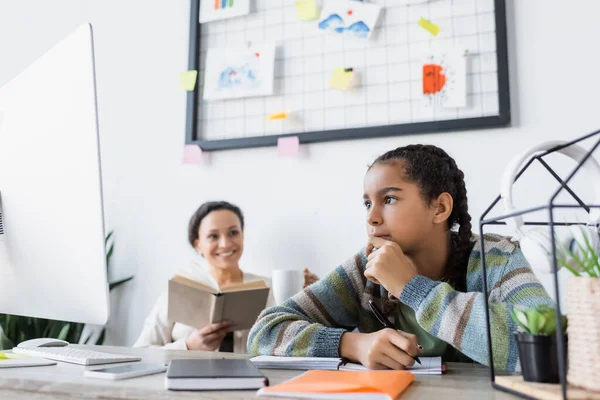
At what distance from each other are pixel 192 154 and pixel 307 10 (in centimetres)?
69

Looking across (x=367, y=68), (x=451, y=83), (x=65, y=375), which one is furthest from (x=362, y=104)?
(x=65, y=375)

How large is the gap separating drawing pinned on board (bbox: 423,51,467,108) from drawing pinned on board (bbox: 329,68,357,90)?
0.82 feet

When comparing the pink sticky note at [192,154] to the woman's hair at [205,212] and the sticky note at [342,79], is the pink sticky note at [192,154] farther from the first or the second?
the sticky note at [342,79]

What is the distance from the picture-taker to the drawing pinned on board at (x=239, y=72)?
85.5 inches

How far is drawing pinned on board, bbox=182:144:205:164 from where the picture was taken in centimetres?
224

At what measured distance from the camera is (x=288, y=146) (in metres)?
2.09

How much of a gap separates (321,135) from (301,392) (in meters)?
1.45

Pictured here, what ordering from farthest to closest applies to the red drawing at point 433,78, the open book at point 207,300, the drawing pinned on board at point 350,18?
1. the drawing pinned on board at point 350,18
2. the red drawing at point 433,78
3. the open book at point 207,300

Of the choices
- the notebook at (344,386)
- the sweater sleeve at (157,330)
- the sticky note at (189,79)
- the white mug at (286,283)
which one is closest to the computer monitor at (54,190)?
the notebook at (344,386)

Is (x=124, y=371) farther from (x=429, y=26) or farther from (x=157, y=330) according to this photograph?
(x=429, y=26)

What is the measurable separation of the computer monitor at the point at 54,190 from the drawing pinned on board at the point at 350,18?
4.24 feet

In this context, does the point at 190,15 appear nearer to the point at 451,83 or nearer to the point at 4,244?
the point at 451,83

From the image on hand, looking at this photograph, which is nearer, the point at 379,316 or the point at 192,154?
the point at 379,316

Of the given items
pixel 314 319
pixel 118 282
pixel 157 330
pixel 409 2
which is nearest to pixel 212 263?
pixel 157 330
